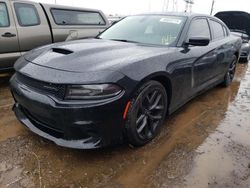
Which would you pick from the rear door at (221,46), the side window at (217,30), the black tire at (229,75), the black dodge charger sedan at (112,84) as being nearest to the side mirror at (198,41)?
the black dodge charger sedan at (112,84)

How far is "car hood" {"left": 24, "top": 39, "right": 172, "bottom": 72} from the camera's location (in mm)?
2445

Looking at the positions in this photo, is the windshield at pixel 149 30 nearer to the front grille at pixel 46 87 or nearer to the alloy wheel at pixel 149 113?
the alloy wheel at pixel 149 113

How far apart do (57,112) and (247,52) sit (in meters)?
8.14

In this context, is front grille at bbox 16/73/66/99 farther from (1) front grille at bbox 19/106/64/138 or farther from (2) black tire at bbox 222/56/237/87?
(2) black tire at bbox 222/56/237/87

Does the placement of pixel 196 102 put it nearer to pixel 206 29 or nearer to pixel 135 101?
pixel 206 29

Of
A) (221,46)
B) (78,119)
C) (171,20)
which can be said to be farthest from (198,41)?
(78,119)

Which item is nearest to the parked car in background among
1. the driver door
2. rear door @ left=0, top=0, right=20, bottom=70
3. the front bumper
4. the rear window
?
the rear window

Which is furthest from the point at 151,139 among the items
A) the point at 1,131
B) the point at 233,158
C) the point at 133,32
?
the point at 1,131

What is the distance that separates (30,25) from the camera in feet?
16.2

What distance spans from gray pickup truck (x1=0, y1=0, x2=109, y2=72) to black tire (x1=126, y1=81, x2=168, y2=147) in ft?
10.3

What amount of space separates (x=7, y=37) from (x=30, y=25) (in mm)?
562

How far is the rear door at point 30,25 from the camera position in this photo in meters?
4.78

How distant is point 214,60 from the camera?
13.7 ft

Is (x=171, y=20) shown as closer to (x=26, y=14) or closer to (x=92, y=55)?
(x=92, y=55)
